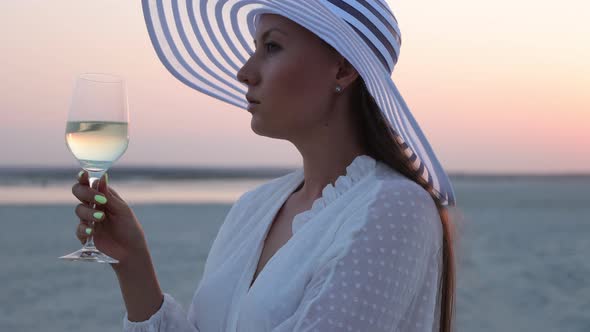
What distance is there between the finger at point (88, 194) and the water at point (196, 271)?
1072mm

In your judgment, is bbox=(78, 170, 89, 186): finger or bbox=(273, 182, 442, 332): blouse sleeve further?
bbox=(78, 170, 89, 186): finger

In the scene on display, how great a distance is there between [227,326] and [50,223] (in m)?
10.5

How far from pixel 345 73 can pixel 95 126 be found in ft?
2.46

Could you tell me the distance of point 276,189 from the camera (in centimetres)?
300

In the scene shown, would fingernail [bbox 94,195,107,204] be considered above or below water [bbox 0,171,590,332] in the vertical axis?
above

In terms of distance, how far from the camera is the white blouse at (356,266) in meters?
2.16

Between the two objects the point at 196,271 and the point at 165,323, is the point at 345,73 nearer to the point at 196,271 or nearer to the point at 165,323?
the point at 165,323

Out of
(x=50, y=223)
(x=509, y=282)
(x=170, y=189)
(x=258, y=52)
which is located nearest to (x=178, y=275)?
(x=509, y=282)

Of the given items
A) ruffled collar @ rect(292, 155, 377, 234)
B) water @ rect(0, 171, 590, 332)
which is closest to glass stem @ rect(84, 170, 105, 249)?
ruffled collar @ rect(292, 155, 377, 234)

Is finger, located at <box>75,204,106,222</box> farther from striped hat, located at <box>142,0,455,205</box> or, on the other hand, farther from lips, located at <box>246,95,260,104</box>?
striped hat, located at <box>142,0,455,205</box>

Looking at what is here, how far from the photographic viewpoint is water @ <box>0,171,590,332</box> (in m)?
7.05

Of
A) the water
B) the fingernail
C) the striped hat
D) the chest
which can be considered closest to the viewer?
the striped hat

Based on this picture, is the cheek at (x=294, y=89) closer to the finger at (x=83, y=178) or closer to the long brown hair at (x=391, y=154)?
the long brown hair at (x=391, y=154)

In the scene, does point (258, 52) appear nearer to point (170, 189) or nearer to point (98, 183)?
point (98, 183)
